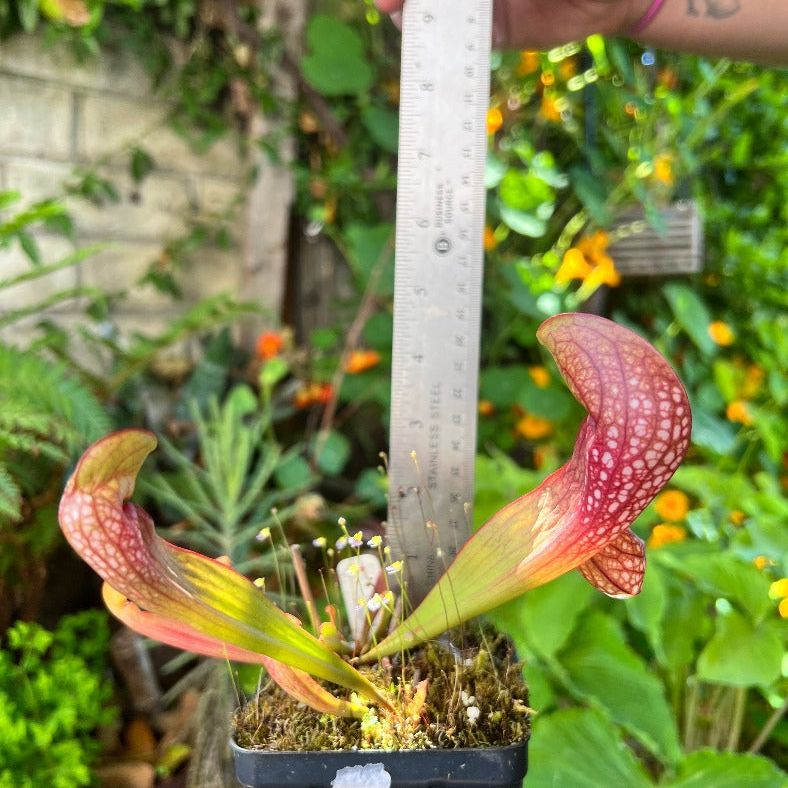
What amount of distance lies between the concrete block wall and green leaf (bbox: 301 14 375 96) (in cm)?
15

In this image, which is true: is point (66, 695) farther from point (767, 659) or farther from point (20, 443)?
point (767, 659)

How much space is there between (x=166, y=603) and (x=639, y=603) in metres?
0.64

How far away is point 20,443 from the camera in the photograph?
3.04 ft

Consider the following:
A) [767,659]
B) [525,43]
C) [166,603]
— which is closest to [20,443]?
[166,603]

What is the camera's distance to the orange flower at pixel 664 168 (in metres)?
1.50

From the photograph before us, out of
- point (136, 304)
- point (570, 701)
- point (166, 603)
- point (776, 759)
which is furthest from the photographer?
point (136, 304)

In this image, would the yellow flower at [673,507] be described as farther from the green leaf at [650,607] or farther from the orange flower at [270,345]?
the orange flower at [270,345]

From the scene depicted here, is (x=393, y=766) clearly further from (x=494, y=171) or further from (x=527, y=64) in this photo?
(x=527, y=64)

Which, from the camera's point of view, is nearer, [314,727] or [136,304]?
[314,727]

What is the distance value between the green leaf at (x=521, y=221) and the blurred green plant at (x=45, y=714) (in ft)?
3.42

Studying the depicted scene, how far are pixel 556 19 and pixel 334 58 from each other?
770 mm

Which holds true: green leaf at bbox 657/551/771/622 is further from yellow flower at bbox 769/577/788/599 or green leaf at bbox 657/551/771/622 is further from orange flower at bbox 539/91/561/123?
orange flower at bbox 539/91/561/123

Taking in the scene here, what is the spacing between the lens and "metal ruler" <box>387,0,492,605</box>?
23.5 inches

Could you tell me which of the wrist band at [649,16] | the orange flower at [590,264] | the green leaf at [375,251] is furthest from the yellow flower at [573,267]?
the wrist band at [649,16]
